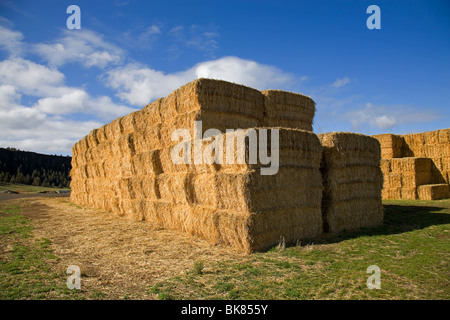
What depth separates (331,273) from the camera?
5285 millimetres

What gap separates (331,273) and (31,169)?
62.0 meters

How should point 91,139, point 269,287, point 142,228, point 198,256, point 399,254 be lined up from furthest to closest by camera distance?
point 91,139
point 142,228
point 198,256
point 399,254
point 269,287

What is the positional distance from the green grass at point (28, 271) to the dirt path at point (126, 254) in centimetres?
29

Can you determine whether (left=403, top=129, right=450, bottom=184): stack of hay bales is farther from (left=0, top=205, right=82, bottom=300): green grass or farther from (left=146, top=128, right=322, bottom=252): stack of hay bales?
(left=0, top=205, right=82, bottom=300): green grass

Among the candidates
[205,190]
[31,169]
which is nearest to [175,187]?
[205,190]

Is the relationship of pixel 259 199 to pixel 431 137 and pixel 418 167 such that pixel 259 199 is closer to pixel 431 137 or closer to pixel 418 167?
pixel 418 167

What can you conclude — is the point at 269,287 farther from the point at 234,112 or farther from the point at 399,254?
the point at 234,112

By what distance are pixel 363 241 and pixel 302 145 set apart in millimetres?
2819

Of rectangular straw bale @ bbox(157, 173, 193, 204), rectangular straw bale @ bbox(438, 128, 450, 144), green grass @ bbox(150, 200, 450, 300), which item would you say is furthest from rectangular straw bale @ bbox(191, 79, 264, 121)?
rectangular straw bale @ bbox(438, 128, 450, 144)

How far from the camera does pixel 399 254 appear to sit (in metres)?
6.38

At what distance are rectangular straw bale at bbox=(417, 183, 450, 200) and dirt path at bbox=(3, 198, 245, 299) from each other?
46.1 ft

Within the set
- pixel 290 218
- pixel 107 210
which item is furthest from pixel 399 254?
pixel 107 210

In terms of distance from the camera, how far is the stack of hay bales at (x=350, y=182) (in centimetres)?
918

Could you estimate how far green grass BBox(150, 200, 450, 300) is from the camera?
14.8 feet
